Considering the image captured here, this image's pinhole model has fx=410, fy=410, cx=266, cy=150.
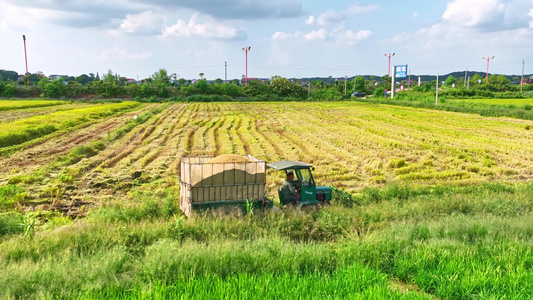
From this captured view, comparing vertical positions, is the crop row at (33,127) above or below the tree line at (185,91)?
below

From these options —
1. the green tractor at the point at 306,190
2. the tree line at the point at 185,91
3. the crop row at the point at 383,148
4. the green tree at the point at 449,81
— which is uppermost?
the green tree at the point at 449,81

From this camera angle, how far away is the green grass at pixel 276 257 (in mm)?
5852

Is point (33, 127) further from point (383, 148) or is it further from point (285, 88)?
point (285, 88)

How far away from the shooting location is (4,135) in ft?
76.2

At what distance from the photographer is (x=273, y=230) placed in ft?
29.6

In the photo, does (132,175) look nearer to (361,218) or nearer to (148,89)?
(361,218)

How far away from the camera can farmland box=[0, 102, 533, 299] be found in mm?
6043

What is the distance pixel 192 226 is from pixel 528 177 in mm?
15246

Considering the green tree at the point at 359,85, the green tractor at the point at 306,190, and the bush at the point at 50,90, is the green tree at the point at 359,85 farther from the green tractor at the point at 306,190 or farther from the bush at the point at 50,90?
the green tractor at the point at 306,190

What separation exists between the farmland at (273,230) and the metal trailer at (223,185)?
1.94ft

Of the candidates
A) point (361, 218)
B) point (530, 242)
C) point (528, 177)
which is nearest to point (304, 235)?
point (361, 218)

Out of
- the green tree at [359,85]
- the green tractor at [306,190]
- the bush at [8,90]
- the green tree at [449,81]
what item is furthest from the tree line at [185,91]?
the green tractor at [306,190]

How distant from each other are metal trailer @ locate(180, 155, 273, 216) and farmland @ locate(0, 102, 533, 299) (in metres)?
0.59

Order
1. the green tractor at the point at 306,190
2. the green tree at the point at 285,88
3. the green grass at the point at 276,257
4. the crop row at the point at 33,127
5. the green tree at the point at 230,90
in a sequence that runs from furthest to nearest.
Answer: the green tree at the point at 285,88
the green tree at the point at 230,90
the crop row at the point at 33,127
the green tractor at the point at 306,190
the green grass at the point at 276,257
